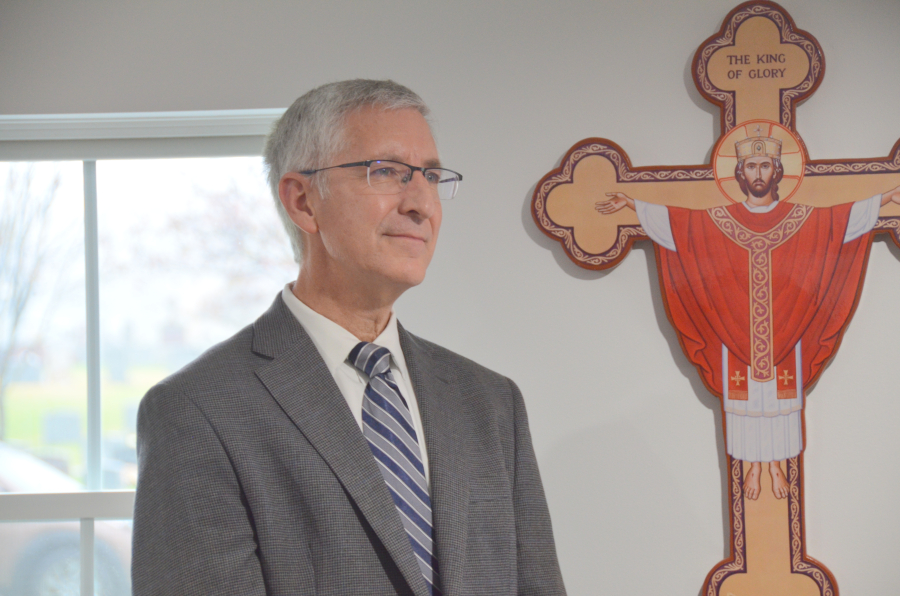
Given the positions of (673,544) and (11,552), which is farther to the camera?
(11,552)

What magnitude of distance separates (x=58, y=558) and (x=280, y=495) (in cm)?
129

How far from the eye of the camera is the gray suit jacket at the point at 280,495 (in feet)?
2.84

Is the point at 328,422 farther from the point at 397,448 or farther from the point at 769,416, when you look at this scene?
the point at 769,416

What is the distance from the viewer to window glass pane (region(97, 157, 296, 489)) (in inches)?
73.5

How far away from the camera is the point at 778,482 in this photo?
160 centimetres

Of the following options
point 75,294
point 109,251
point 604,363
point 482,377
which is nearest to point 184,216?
point 109,251

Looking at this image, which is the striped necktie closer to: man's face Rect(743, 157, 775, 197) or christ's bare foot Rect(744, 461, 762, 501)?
christ's bare foot Rect(744, 461, 762, 501)

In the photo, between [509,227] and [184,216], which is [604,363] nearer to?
[509,227]

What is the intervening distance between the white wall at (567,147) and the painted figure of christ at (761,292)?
0.07m

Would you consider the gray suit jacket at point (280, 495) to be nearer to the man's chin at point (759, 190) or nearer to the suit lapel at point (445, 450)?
the suit lapel at point (445, 450)

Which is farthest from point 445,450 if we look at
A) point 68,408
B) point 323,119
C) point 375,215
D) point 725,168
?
point 68,408

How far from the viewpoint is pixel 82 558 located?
178 cm

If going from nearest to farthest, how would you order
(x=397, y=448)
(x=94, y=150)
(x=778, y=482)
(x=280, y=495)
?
(x=280, y=495) → (x=397, y=448) → (x=778, y=482) → (x=94, y=150)

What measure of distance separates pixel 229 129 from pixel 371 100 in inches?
35.4
